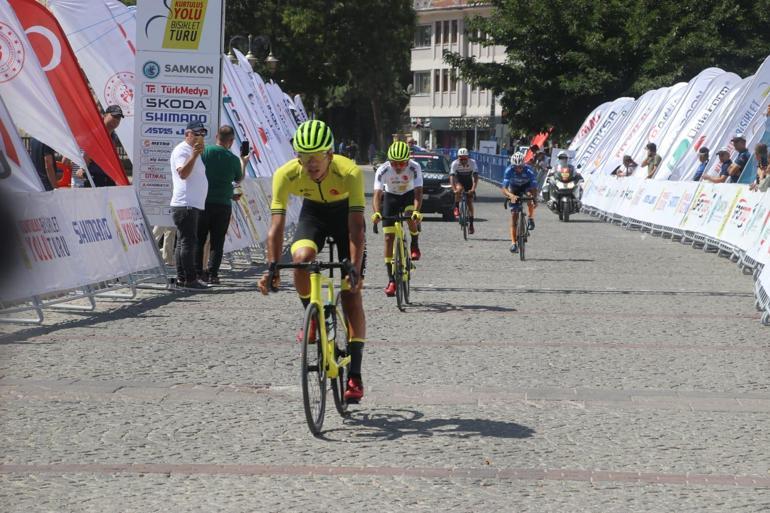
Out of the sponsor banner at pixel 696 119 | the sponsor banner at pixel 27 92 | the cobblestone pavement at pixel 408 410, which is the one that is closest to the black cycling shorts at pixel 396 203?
the cobblestone pavement at pixel 408 410

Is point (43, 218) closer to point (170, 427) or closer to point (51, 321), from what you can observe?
point (51, 321)

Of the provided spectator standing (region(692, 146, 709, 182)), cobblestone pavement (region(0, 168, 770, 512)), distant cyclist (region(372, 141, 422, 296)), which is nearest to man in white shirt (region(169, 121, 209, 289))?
cobblestone pavement (region(0, 168, 770, 512))

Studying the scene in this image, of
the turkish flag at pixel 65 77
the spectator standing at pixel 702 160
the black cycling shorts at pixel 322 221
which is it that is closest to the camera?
the black cycling shorts at pixel 322 221

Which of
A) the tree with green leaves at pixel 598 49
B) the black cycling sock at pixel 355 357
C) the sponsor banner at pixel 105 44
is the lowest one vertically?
the black cycling sock at pixel 355 357

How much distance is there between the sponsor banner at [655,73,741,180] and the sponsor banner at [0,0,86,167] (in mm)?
20546

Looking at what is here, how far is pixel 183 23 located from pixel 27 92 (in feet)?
12.8

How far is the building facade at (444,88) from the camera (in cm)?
12038

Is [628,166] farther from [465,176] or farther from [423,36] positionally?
[423,36]

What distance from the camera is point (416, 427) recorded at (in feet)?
24.1

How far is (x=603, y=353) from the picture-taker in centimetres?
1073

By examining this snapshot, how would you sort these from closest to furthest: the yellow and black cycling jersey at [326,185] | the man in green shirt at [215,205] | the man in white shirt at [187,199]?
the yellow and black cycling jersey at [326,185]
the man in white shirt at [187,199]
the man in green shirt at [215,205]

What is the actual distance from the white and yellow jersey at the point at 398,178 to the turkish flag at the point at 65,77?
133 inches

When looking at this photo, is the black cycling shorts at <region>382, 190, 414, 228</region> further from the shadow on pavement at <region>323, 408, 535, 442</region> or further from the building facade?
the building facade

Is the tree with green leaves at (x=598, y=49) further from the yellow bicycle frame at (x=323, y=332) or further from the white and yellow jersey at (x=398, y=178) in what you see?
the yellow bicycle frame at (x=323, y=332)
